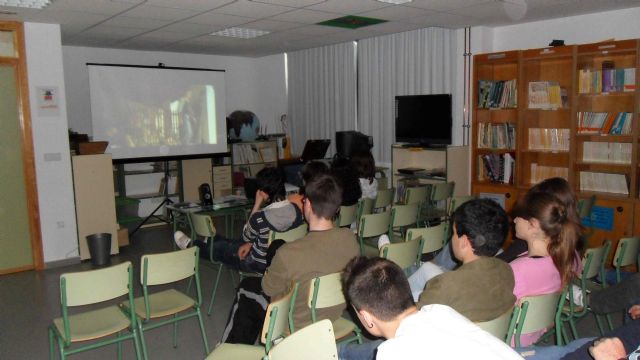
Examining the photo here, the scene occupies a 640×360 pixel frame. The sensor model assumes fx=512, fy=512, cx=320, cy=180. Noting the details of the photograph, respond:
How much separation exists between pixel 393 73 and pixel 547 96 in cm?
250

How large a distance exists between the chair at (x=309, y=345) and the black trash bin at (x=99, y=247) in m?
4.56

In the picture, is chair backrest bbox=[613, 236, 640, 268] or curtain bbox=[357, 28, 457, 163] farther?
curtain bbox=[357, 28, 457, 163]

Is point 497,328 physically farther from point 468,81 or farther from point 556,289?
point 468,81

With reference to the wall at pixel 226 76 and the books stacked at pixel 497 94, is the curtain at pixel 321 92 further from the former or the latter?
the books stacked at pixel 497 94

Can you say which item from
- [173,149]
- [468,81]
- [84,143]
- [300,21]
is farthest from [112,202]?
[468,81]

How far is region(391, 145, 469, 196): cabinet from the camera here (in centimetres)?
650

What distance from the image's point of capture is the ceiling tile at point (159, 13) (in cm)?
508

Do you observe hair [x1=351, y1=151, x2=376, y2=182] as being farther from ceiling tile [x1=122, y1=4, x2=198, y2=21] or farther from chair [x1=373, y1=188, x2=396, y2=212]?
ceiling tile [x1=122, y1=4, x2=198, y2=21]

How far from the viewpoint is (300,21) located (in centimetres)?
603

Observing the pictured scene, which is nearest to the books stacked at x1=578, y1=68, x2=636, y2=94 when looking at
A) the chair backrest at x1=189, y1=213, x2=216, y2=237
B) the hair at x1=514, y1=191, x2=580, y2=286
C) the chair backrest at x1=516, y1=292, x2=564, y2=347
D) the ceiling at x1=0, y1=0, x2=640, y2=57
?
the ceiling at x1=0, y1=0, x2=640, y2=57

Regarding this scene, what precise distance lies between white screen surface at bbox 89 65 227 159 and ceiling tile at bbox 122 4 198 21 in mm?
2046

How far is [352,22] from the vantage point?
6219mm

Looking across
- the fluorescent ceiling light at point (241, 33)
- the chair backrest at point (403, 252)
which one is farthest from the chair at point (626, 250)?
the fluorescent ceiling light at point (241, 33)

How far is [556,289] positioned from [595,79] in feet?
11.5
